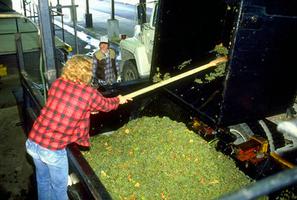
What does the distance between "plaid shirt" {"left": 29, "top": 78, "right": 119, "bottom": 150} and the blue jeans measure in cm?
10

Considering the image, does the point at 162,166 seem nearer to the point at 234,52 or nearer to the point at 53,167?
the point at 53,167

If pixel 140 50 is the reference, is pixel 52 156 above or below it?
below

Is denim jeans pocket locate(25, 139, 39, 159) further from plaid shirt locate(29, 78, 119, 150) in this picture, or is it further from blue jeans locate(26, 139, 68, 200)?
plaid shirt locate(29, 78, 119, 150)

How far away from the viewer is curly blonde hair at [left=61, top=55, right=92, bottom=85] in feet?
9.54

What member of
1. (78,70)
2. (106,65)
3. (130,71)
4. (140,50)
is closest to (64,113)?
(78,70)

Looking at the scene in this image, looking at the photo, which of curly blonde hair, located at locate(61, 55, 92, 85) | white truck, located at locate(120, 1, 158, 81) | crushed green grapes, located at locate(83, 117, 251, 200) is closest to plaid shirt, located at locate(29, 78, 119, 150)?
curly blonde hair, located at locate(61, 55, 92, 85)

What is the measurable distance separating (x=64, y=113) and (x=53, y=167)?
26.4 inches

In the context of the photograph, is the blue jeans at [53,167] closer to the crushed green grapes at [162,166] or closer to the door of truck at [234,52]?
the crushed green grapes at [162,166]

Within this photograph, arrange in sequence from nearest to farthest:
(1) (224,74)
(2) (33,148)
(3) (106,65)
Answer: (2) (33,148) → (1) (224,74) → (3) (106,65)

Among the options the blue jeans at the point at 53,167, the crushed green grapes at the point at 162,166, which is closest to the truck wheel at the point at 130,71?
the crushed green grapes at the point at 162,166

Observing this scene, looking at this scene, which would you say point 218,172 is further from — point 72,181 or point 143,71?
point 143,71

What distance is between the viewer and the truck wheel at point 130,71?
7.52 metres

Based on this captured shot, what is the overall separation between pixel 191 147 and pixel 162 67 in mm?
1417

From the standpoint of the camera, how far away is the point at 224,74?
331cm
